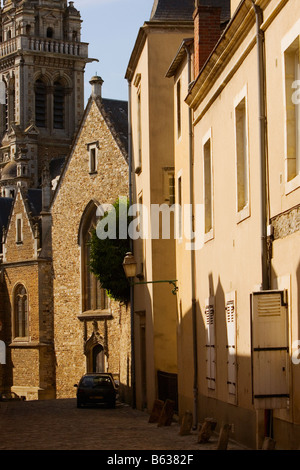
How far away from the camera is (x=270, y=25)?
582 inches

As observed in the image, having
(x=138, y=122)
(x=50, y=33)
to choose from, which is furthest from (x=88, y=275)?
(x=50, y=33)

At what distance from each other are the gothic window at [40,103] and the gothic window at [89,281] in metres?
38.5

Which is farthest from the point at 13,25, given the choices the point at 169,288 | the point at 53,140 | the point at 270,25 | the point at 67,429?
the point at 270,25

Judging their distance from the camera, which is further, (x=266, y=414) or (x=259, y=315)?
(x=266, y=414)

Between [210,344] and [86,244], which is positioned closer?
[210,344]

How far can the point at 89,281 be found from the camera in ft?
165

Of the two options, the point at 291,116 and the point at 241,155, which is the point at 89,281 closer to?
the point at 241,155

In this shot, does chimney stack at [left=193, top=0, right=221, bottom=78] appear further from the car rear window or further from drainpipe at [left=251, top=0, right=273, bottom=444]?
the car rear window

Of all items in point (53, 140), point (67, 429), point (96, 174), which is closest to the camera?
point (67, 429)

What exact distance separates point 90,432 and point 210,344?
334 centimetres

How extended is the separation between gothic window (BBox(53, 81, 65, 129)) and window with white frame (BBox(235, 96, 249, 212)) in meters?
71.1

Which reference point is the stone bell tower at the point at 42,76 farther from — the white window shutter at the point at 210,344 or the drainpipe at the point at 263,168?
the drainpipe at the point at 263,168

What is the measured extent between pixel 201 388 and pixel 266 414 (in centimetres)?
652
